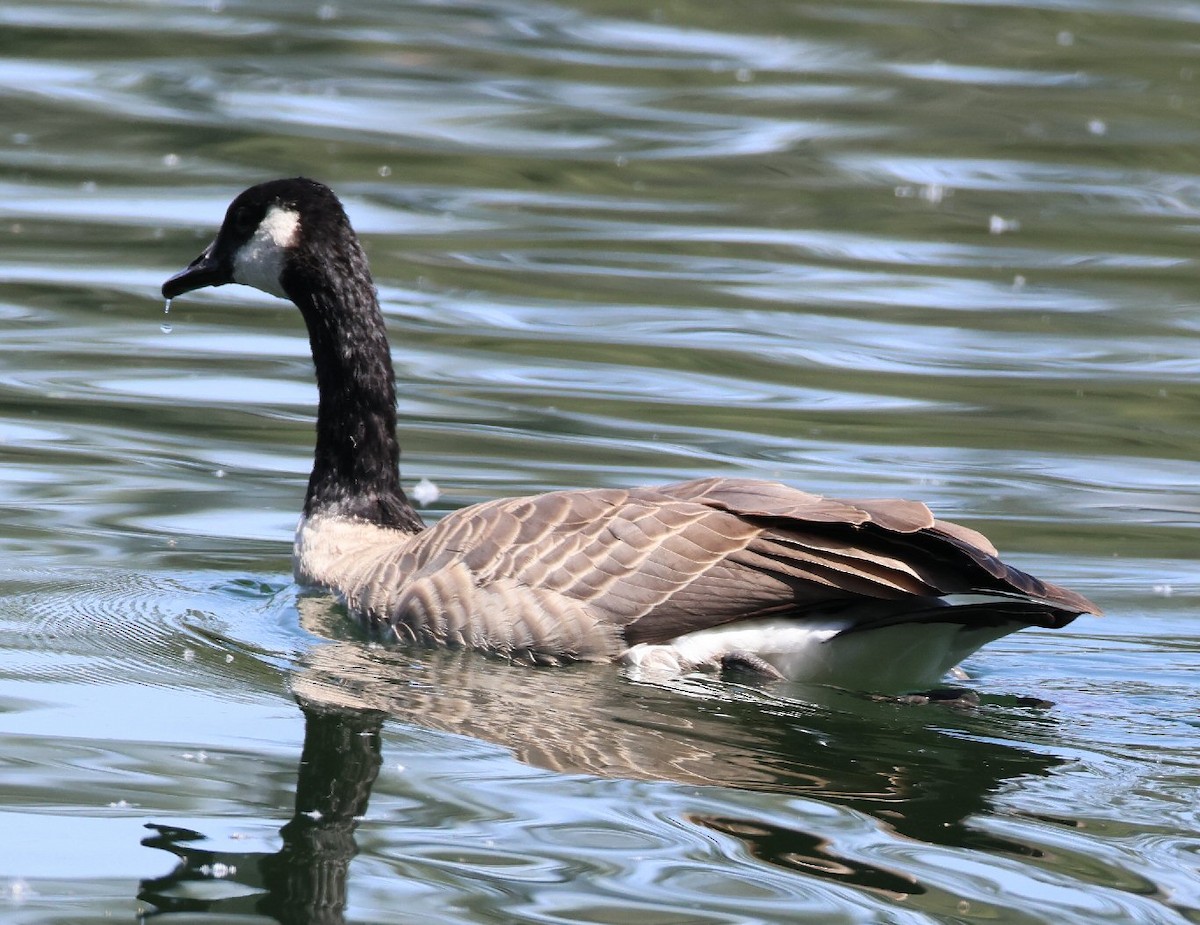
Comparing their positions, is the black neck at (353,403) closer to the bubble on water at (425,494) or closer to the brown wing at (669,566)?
the brown wing at (669,566)

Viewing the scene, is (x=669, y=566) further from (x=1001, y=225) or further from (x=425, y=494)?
(x=1001, y=225)

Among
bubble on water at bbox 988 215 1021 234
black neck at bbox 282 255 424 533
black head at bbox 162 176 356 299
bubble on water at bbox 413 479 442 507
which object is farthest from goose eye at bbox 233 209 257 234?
bubble on water at bbox 988 215 1021 234

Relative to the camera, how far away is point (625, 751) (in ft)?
20.7

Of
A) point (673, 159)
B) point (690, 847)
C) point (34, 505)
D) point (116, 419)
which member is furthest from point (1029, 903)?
point (673, 159)

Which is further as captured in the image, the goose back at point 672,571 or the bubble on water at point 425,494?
the bubble on water at point 425,494

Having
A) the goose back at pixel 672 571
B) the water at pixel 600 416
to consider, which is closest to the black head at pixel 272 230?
the water at pixel 600 416

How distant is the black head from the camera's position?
350 inches

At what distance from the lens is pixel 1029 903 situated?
5.09 meters

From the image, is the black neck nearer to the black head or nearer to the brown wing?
the black head

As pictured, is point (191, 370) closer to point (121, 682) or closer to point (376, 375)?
point (376, 375)

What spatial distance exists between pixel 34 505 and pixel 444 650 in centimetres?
271

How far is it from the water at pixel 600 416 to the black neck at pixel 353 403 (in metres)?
0.52

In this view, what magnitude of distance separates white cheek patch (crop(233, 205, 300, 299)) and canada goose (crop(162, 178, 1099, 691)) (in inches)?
55.9

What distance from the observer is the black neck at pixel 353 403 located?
8695 mm
